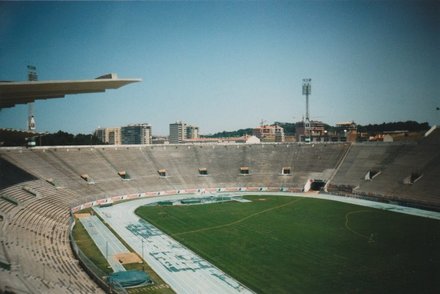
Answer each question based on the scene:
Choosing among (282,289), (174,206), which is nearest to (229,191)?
(174,206)

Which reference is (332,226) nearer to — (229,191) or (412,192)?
(412,192)

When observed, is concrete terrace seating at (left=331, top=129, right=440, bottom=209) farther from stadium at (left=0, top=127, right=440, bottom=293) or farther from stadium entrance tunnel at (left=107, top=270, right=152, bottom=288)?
stadium entrance tunnel at (left=107, top=270, right=152, bottom=288)

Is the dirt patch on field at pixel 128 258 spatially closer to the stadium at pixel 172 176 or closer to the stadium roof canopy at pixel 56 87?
the stadium at pixel 172 176

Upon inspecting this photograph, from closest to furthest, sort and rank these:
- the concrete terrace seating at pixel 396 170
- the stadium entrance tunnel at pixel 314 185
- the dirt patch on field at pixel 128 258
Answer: the dirt patch on field at pixel 128 258, the concrete terrace seating at pixel 396 170, the stadium entrance tunnel at pixel 314 185

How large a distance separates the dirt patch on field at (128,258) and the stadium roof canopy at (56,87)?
14799 mm

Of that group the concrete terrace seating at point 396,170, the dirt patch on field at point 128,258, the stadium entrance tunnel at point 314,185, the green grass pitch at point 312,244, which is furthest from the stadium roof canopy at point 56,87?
the stadium entrance tunnel at point 314,185

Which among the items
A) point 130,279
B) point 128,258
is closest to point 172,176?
point 128,258

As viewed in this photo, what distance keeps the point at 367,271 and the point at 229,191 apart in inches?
1706

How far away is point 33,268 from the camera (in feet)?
74.0

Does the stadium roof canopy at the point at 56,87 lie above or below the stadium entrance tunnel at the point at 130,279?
above

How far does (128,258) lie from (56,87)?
16260mm

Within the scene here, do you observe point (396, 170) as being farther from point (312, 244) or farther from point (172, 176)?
point (172, 176)

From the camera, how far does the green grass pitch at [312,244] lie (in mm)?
25500

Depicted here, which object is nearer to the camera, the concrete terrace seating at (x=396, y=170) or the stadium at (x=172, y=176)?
the stadium at (x=172, y=176)
